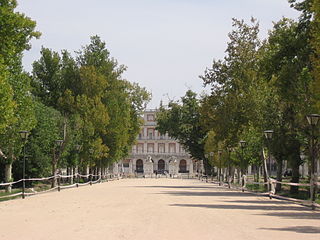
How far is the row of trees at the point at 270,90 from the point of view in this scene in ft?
101

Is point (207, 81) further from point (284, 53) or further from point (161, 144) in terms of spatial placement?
point (161, 144)

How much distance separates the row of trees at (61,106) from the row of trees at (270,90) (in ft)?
40.9

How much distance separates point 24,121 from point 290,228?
25.8 m

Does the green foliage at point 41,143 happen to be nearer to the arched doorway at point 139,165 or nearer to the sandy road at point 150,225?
the sandy road at point 150,225

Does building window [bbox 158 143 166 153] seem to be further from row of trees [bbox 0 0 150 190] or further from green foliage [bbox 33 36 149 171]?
green foliage [bbox 33 36 149 171]

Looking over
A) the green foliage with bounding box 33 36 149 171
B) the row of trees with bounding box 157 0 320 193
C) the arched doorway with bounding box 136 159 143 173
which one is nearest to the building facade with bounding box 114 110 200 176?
the arched doorway with bounding box 136 159 143 173

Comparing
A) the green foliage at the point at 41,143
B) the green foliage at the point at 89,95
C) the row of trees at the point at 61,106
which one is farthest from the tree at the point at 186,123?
the green foliage at the point at 41,143

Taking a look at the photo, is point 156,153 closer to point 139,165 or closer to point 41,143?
point 139,165

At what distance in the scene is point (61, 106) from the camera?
6638 cm

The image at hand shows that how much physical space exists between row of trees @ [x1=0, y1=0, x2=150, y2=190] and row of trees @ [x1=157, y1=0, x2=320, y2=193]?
12.5m

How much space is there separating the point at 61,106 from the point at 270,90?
2896 centimetres

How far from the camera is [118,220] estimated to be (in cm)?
1688

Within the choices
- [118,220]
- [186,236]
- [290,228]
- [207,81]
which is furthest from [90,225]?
[207,81]

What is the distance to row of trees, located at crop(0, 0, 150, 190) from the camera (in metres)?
31.8
